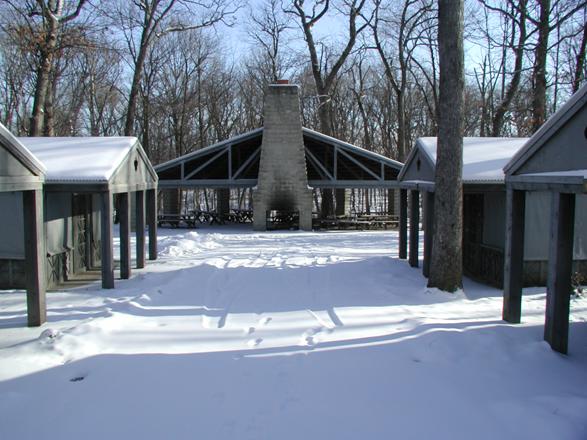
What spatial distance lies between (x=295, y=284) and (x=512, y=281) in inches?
165

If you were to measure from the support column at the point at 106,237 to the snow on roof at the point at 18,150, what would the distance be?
2.37 metres

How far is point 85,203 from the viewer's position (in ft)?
41.8

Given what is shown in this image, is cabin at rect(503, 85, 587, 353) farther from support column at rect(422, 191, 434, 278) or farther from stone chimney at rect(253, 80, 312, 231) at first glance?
stone chimney at rect(253, 80, 312, 231)

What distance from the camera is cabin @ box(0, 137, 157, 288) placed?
9469mm

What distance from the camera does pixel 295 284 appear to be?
10180 millimetres

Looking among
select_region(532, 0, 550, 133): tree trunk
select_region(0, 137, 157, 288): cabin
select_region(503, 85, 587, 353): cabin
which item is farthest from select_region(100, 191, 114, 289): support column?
select_region(532, 0, 550, 133): tree trunk

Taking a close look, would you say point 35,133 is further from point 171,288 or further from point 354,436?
point 354,436

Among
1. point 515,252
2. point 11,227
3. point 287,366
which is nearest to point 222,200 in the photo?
point 11,227

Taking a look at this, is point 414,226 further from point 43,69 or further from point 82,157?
point 43,69

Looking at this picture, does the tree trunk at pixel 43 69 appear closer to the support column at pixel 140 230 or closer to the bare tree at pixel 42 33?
the bare tree at pixel 42 33

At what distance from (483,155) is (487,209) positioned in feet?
3.85

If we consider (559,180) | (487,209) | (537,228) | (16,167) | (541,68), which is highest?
(541,68)

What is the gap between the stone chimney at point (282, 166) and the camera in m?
22.7

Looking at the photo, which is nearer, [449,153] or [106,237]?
[449,153]
